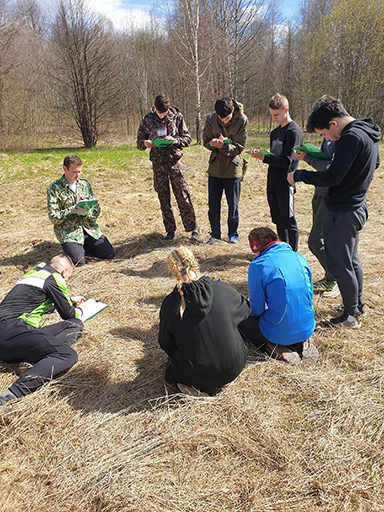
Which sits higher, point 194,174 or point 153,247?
point 194,174

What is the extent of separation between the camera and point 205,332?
7.48ft

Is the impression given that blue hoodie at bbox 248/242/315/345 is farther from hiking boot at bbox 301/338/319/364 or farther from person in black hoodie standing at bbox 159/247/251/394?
person in black hoodie standing at bbox 159/247/251/394

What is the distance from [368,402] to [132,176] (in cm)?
841

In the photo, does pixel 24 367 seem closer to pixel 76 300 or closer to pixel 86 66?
pixel 76 300

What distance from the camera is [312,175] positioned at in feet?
10.3

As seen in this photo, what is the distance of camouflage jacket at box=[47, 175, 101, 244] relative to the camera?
5.09m

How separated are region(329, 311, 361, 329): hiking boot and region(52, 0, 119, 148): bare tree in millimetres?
16273

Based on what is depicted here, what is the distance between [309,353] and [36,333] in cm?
214

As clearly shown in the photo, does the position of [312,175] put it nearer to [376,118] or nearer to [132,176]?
[132,176]

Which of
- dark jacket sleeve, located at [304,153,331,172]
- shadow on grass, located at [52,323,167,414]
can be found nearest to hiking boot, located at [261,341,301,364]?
shadow on grass, located at [52,323,167,414]

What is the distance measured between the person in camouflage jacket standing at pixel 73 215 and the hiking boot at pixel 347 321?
3.34 metres

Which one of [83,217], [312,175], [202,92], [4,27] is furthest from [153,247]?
[202,92]

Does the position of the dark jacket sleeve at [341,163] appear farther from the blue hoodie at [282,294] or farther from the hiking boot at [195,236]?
the hiking boot at [195,236]

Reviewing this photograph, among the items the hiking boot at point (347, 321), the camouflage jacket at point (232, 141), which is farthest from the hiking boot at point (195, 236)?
the hiking boot at point (347, 321)
